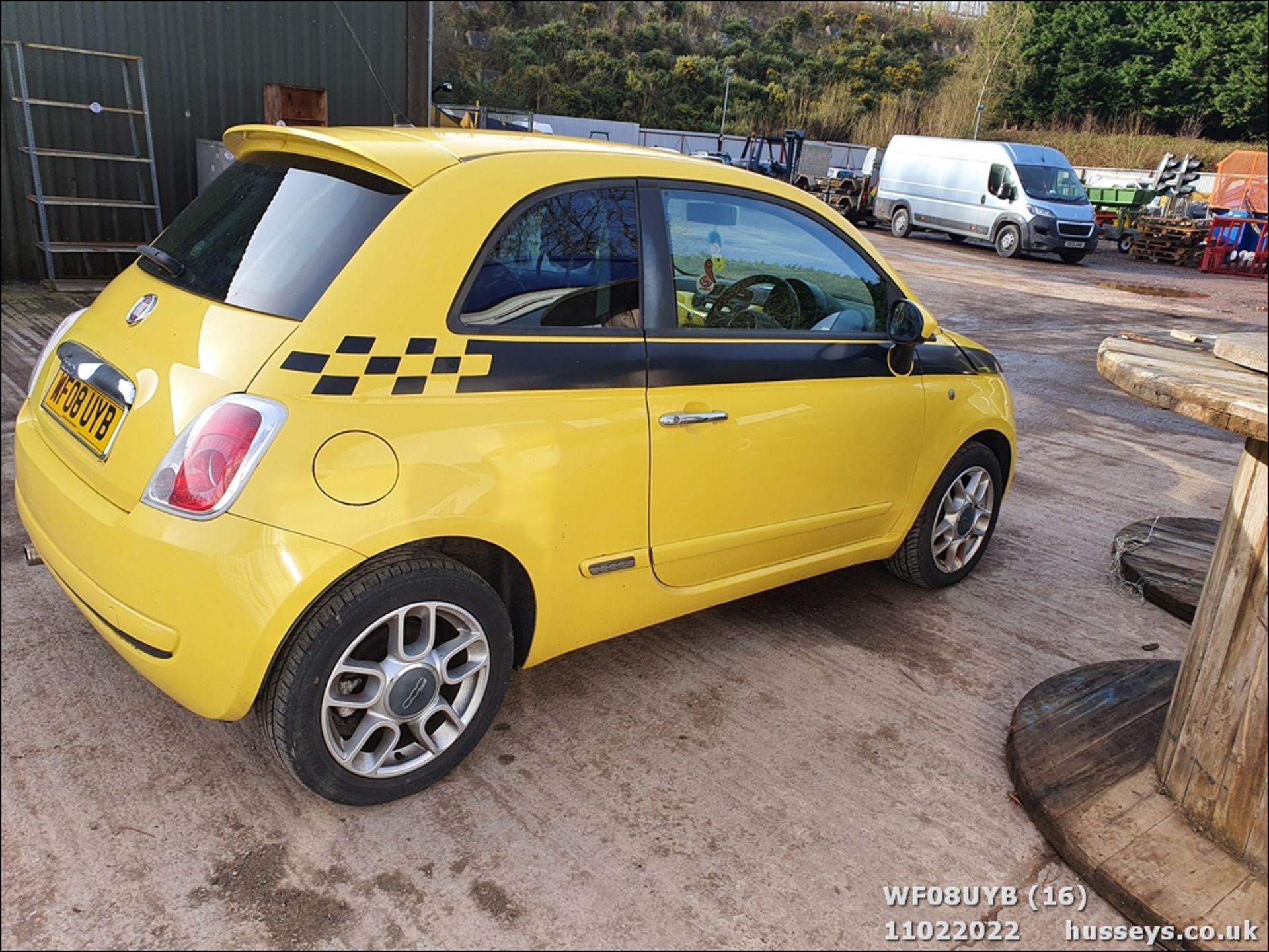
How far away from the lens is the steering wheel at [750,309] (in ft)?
10.00

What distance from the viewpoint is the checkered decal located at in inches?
86.7

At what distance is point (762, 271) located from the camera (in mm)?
3232

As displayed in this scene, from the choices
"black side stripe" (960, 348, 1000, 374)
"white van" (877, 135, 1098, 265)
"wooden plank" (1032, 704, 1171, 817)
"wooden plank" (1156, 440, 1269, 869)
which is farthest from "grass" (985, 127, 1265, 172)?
"wooden plank" (1156, 440, 1269, 869)

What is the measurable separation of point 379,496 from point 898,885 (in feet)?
5.26

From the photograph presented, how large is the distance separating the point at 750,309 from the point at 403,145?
124 centimetres

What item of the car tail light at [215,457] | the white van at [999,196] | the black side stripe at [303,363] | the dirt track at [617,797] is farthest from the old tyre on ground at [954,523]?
the white van at [999,196]

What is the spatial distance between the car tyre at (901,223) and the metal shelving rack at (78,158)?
58.5ft

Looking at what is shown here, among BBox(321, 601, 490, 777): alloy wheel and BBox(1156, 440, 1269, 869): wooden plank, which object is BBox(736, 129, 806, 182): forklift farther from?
BBox(321, 601, 490, 777): alloy wheel

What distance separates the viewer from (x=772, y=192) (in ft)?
10.5

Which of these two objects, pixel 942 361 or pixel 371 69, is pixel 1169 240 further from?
pixel 942 361

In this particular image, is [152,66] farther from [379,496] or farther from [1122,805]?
[1122,805]

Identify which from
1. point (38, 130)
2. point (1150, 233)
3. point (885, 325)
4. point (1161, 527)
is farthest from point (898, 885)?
point (1150, 233)

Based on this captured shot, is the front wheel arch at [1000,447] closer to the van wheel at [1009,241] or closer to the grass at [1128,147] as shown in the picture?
the van wheel at [1009,241]

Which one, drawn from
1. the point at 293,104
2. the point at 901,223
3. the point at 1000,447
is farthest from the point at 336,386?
Result: the point at 901,223
